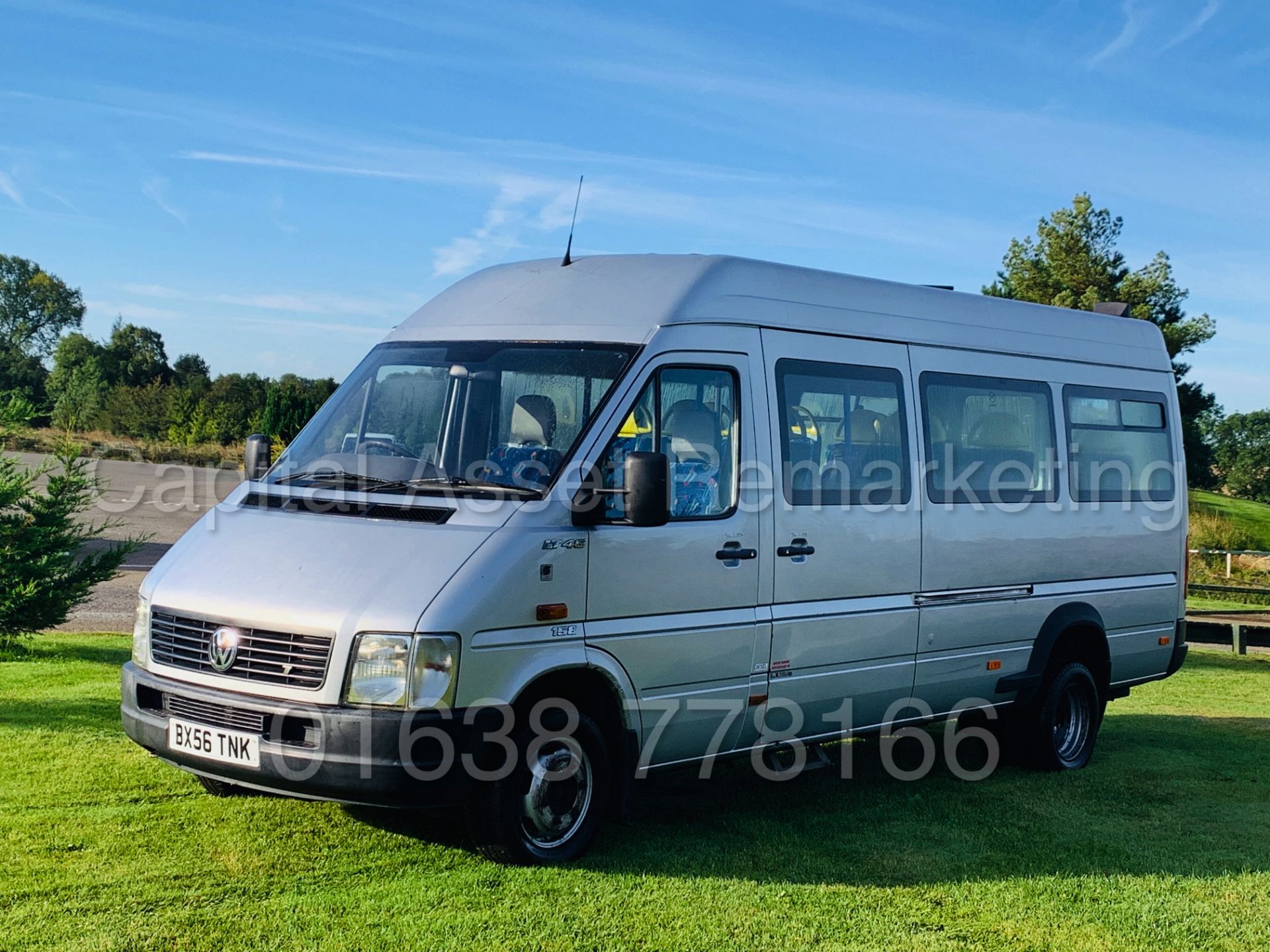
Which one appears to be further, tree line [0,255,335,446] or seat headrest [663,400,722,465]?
tree line [0,255,335,446]

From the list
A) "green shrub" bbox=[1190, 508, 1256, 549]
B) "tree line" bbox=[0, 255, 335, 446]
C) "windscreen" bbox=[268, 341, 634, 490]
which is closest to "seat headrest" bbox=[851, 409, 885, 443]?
"windscreen" bbox=[268, 341, 634, 490]

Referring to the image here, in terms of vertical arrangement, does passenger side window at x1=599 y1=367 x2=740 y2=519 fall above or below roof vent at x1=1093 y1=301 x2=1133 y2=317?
below

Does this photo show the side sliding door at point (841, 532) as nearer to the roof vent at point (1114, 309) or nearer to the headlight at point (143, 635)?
the headlight at point (143, 635)

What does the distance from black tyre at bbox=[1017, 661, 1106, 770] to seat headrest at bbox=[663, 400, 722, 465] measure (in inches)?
141

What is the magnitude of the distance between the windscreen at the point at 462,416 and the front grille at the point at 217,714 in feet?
3.98

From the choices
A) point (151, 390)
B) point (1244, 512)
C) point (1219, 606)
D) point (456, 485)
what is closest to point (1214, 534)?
point (1219, 606)

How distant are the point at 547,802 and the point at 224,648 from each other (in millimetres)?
1561

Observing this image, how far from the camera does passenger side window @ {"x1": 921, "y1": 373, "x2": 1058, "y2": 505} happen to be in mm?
8320

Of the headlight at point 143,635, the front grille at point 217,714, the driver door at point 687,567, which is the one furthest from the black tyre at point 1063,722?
the headlight at point 143,635

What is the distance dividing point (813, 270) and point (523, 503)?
102 inches

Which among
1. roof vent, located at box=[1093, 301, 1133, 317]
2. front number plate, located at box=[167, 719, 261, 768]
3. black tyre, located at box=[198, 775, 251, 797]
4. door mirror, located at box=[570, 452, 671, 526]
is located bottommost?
black tyre, located at box=[198, 775, 251, 797]

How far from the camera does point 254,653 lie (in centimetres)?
582

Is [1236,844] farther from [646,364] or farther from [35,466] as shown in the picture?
[35,466]

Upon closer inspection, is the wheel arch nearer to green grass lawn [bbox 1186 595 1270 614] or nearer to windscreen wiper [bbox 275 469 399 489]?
windscreen wiper [bbox 275 469 399 489]
